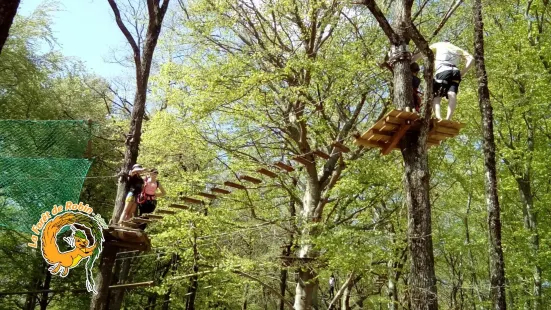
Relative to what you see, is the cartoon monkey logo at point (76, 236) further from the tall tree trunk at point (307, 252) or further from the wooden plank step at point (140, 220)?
the tall tree trunk at point (307, 252)

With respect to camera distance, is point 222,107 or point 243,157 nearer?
point 222,107

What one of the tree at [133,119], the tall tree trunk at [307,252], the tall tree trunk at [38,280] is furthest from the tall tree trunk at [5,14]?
the tall tree trunk at [38,280]

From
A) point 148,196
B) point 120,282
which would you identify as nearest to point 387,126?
point 148,196

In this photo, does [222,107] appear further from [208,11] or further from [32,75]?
[32,75]

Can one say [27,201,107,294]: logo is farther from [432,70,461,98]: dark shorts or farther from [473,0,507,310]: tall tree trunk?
[473,0,507,310]: tall tree trunk

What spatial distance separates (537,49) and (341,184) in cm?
604

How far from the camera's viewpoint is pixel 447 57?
184 inches

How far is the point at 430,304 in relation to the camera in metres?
3.62

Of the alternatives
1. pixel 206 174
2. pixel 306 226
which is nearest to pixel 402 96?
pixel 306 226

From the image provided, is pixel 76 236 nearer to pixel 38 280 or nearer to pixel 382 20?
pixel 382 20

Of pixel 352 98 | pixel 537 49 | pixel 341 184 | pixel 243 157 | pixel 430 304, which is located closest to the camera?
pixel 430 304

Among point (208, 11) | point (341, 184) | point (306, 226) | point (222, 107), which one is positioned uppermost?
point (208, 11)

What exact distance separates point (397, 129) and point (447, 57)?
46.1 inches

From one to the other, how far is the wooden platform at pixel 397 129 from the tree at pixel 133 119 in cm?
Answer: 276
